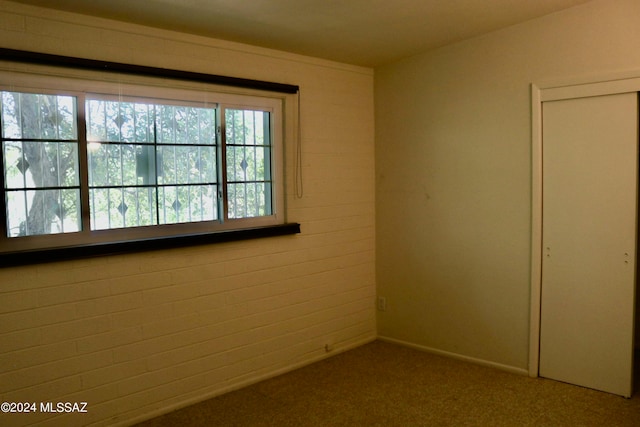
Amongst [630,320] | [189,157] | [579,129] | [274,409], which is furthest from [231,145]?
[630,320]

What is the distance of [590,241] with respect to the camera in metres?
3.34

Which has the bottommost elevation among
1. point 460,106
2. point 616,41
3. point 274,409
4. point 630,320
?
point 274,409

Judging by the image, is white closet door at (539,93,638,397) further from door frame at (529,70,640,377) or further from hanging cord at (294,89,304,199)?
hanging cord at (294,89,304,199)

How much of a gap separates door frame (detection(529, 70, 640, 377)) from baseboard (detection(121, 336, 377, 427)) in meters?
1.50

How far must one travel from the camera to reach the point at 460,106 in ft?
13.0

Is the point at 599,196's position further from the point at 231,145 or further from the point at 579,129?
the point at 231,145

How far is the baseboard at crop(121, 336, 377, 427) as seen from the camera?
320cm

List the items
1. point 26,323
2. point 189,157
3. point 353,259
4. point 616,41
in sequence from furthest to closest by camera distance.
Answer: point 353,259 → point 189,157 → point 616,41 → point 26,323

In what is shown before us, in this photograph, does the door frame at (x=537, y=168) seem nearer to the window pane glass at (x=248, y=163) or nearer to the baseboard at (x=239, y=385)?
the baseboard at (x=239, y=385)

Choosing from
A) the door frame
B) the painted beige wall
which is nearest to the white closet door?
the door frame

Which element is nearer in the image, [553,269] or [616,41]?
[616,41]

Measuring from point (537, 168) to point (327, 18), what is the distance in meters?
1.76

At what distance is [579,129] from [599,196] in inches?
18.0

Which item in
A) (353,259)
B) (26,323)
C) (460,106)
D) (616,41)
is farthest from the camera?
(353,259)
